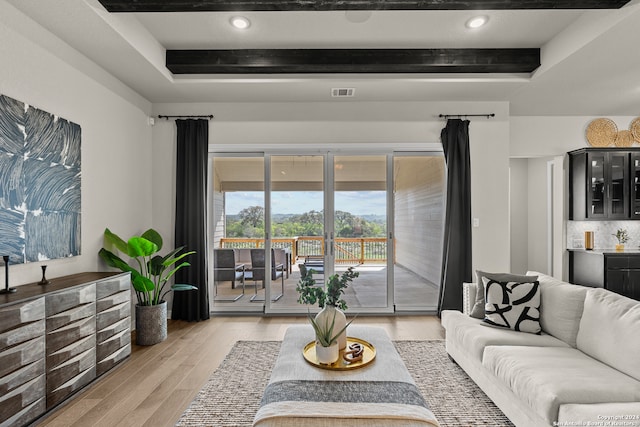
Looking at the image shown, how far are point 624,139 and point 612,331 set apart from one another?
4362 millimetres

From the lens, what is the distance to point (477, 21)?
3043mm

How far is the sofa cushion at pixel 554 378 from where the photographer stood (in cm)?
170

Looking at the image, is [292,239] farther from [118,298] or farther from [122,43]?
[122,43]

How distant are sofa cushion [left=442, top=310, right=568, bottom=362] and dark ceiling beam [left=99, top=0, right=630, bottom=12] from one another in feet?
7.88

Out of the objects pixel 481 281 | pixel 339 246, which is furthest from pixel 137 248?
pixel 481 281

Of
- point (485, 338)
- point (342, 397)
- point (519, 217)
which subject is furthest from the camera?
point (519, 217)

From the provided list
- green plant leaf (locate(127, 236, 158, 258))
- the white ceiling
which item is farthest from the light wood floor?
the white ceiling

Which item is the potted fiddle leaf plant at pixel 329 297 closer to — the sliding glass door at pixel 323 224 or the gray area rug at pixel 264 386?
the gray area rug at pixel 264 386

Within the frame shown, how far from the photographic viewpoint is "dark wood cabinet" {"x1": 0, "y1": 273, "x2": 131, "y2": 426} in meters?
2.03

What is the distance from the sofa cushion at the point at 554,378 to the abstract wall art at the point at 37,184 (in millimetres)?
3336

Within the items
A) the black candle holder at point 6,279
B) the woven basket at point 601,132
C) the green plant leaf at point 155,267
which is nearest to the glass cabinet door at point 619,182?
the woven basket at point 601,132

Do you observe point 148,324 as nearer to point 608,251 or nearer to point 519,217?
point 608,251

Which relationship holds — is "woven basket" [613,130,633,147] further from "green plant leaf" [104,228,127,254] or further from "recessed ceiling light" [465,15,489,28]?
"green plant leaf" [104,228,127,254]

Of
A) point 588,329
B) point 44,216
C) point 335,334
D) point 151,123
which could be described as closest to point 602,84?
point 588,329
